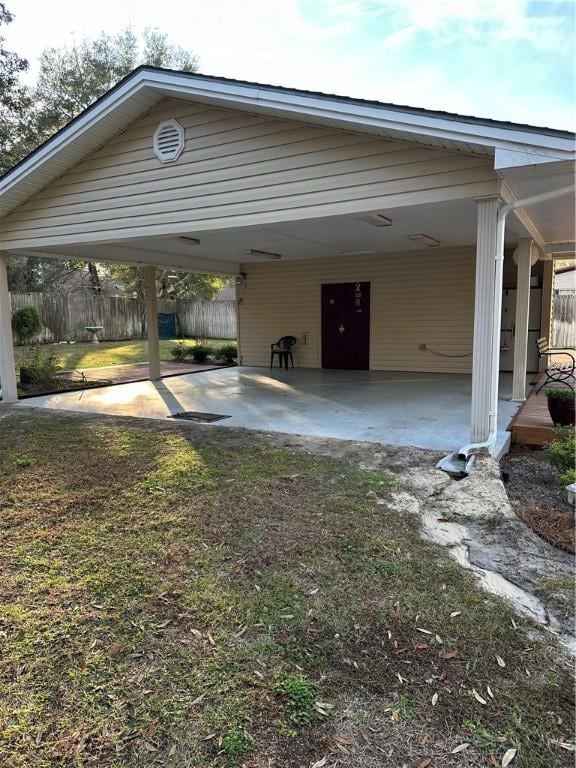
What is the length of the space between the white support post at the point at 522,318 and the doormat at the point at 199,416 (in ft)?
12.9

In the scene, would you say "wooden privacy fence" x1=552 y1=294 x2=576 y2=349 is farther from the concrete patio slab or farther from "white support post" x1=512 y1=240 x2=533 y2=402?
"white support post" x1=512 y1=240 x2=533 y2=402

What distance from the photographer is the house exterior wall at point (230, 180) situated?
4340 mm

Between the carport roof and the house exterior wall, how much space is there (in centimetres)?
15

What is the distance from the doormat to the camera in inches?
248

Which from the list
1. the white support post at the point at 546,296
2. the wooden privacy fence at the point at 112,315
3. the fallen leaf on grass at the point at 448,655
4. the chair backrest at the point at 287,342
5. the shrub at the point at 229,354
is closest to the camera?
the fallen leaf on grass at the point at 448,655

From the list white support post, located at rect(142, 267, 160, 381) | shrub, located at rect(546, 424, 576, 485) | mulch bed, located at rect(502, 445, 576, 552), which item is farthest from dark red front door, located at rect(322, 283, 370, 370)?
shrub, located at rect(546, 424, 576, 485)

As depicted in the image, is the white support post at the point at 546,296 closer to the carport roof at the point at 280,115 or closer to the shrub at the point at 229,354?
the carport roof at the point at 280,115

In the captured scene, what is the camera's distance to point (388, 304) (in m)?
10.4

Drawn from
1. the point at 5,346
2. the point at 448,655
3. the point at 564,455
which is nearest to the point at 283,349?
the point at 5,346

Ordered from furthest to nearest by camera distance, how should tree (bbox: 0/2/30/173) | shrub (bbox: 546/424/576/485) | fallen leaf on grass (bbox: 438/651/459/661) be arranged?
tree (bbox: 0/2/30/173) < shrub (bbox: 546/424/576/485) < fallen leaf on grass (bbox: 438/651/459/661)

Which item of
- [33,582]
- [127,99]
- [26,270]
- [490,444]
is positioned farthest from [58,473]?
[26,270]

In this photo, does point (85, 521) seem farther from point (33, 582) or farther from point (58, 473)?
point (58, 473)

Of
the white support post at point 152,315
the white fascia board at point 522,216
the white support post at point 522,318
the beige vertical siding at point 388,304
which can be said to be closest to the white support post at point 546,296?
the white fascia board at point 522,216

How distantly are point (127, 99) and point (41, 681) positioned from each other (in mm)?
5658
